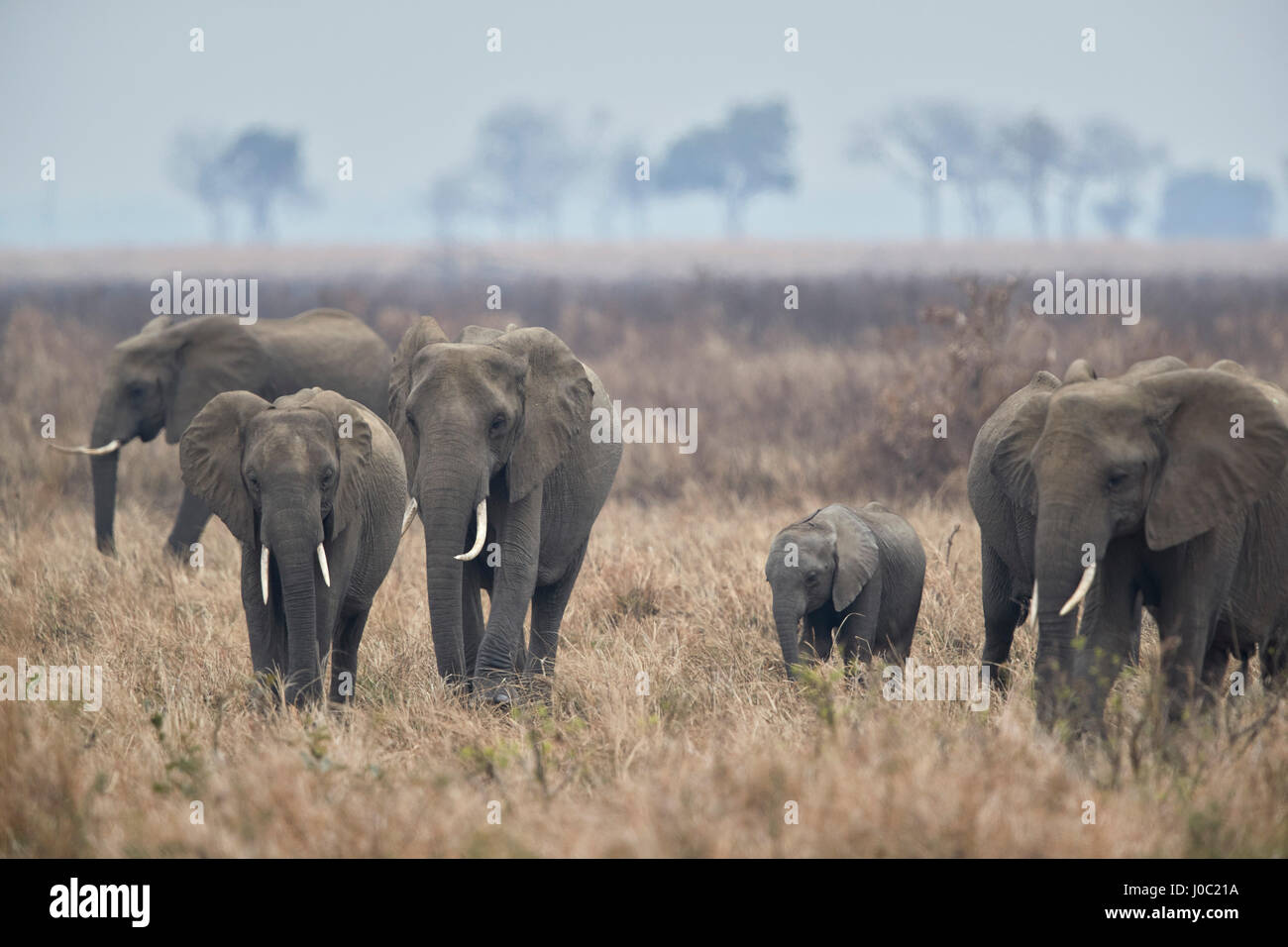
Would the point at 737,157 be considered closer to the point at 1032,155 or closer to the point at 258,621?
the point at 1032,155

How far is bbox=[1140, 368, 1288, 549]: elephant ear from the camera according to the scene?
5805 mm

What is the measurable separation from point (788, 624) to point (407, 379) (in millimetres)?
2352

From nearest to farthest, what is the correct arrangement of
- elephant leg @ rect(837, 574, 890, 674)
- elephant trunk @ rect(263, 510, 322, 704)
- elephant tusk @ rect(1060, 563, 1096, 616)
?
elephant tusk @ rect(1060, 563, 1096, 616) → elephant trunk @ rect(263, 510, 322, 704) → elephant leg @ rect(837, 574, 890, 674)

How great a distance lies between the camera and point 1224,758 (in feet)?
18.7

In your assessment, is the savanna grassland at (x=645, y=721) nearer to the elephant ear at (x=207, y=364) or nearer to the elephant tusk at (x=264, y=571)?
the elephant tusk at (x=264, y=571)

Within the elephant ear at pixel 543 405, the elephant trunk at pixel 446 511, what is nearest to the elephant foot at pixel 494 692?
the elephant trunk at pixel 446 511

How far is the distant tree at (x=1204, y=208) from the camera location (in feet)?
424

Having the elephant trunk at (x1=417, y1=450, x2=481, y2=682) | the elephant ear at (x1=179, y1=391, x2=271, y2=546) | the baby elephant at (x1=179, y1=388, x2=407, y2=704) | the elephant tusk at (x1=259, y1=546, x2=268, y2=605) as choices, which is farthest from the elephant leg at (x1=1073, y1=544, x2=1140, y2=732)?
the elephant ear at (x1=179, y1=391, x2=271, y2=546)

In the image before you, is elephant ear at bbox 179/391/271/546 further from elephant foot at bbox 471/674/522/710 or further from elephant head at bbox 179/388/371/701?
elephant foot at bbox 471/674/522/710

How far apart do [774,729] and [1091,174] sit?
293ft

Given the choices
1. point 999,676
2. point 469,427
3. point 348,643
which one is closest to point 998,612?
point 999,676

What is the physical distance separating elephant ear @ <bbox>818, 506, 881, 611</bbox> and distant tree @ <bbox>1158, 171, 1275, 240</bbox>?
5035 inches

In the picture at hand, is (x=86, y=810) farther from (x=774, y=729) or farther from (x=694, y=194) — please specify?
(x=694, y=194)

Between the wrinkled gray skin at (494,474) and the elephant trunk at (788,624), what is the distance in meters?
1.10
